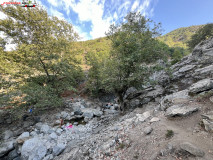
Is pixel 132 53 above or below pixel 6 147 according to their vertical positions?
above

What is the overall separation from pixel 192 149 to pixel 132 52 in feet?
24.9

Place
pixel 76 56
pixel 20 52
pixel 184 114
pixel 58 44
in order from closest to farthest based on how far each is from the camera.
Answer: pixel 184 114
pixel 20 52
pixel 58 44
pixel 76 56

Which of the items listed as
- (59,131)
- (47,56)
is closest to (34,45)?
(47,56)

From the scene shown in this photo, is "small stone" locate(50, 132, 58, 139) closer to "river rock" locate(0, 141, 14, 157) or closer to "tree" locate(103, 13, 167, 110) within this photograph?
"river rock" locate(0, 141, 14, 157)

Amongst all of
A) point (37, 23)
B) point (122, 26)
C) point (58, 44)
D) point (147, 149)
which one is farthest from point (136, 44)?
point (37, 23)

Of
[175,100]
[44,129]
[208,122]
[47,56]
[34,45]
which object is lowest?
[44,129]

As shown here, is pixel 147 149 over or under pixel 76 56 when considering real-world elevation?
under

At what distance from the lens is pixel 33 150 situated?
585cm

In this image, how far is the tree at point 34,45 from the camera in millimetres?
8844

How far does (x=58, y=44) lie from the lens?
10773 millimetres

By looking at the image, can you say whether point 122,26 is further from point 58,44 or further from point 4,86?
point 4,86

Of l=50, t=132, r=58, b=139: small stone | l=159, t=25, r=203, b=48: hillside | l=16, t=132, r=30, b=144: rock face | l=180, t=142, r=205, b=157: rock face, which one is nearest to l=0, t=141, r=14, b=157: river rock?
l=16, t=132, r=30, b=144: rock face

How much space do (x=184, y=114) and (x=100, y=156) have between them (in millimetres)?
4823

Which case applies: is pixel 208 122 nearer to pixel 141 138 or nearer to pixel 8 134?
pixel 141 138
